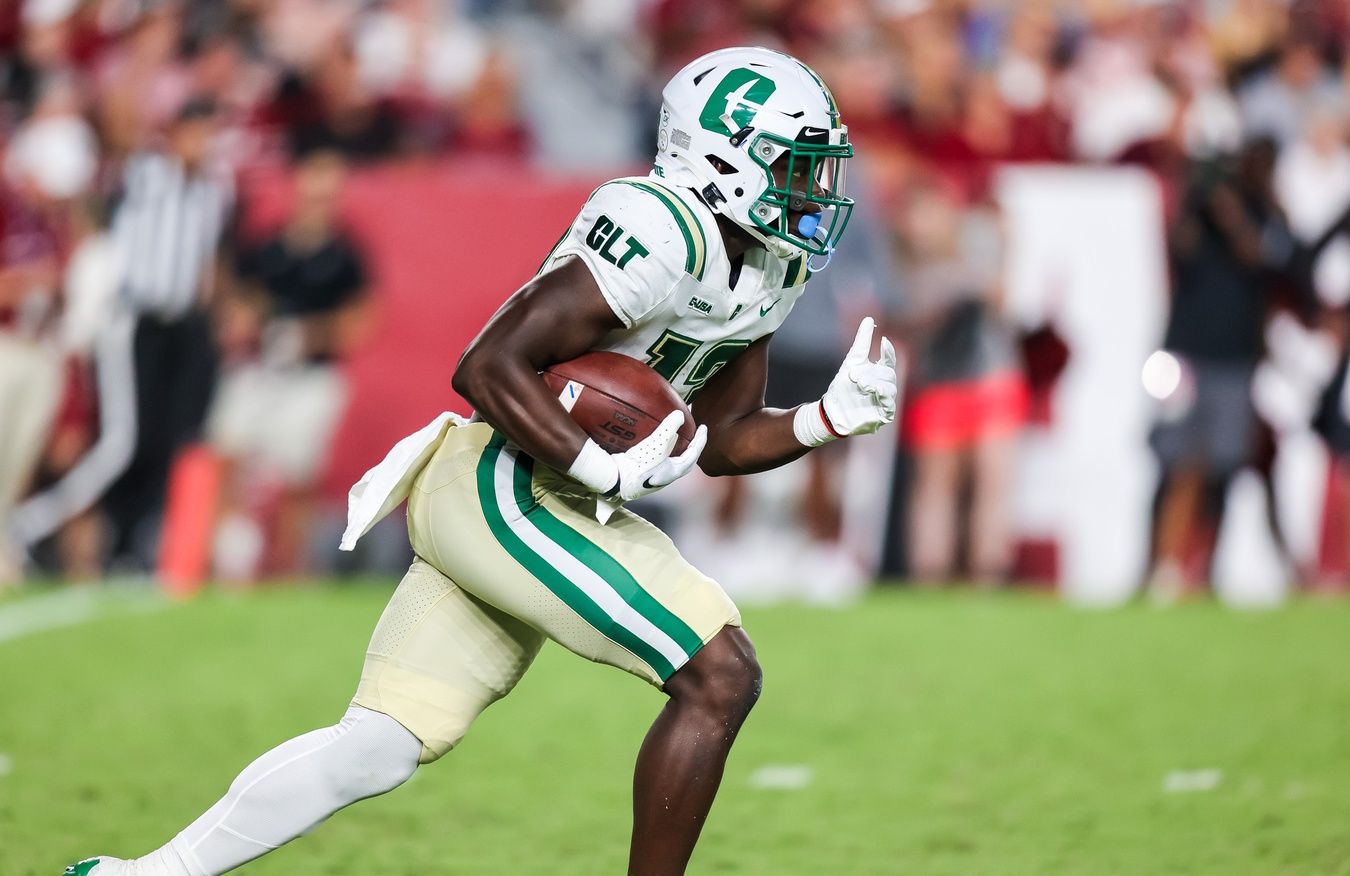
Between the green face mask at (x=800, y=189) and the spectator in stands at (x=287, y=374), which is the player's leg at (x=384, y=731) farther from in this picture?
the spectator in stands at (x=287, y=374)

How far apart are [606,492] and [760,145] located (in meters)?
0.73

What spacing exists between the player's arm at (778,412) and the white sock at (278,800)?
0.92 meters

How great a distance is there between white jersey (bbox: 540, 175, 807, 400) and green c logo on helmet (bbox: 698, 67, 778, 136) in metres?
0.15

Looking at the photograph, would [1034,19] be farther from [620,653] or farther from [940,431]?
[620,653]

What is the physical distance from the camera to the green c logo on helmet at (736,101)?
3.37 m

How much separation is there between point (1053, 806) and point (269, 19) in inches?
276

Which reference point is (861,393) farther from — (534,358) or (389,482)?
(389,482)

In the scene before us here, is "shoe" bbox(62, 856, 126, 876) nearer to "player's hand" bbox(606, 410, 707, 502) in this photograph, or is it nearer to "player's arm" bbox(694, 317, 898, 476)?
"player's hand" bbox(606, 410, 707, 502)

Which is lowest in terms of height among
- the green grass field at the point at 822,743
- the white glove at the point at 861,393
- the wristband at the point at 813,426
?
the green grass field at the point at 822,743

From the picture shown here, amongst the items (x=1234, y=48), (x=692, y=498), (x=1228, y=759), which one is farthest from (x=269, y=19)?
(x=1228, y=759)

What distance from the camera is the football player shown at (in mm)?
3148

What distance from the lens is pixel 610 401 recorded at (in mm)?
3217

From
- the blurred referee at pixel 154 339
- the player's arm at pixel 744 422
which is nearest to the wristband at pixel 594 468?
the player's arm at pixel 744 422

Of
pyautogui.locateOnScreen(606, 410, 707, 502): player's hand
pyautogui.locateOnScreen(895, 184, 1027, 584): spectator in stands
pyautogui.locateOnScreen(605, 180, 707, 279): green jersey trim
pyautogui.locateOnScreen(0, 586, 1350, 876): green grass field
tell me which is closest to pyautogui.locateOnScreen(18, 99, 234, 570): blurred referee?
pyautogui.locateOnScreen(0, 586, 1350, 876): green grass field
